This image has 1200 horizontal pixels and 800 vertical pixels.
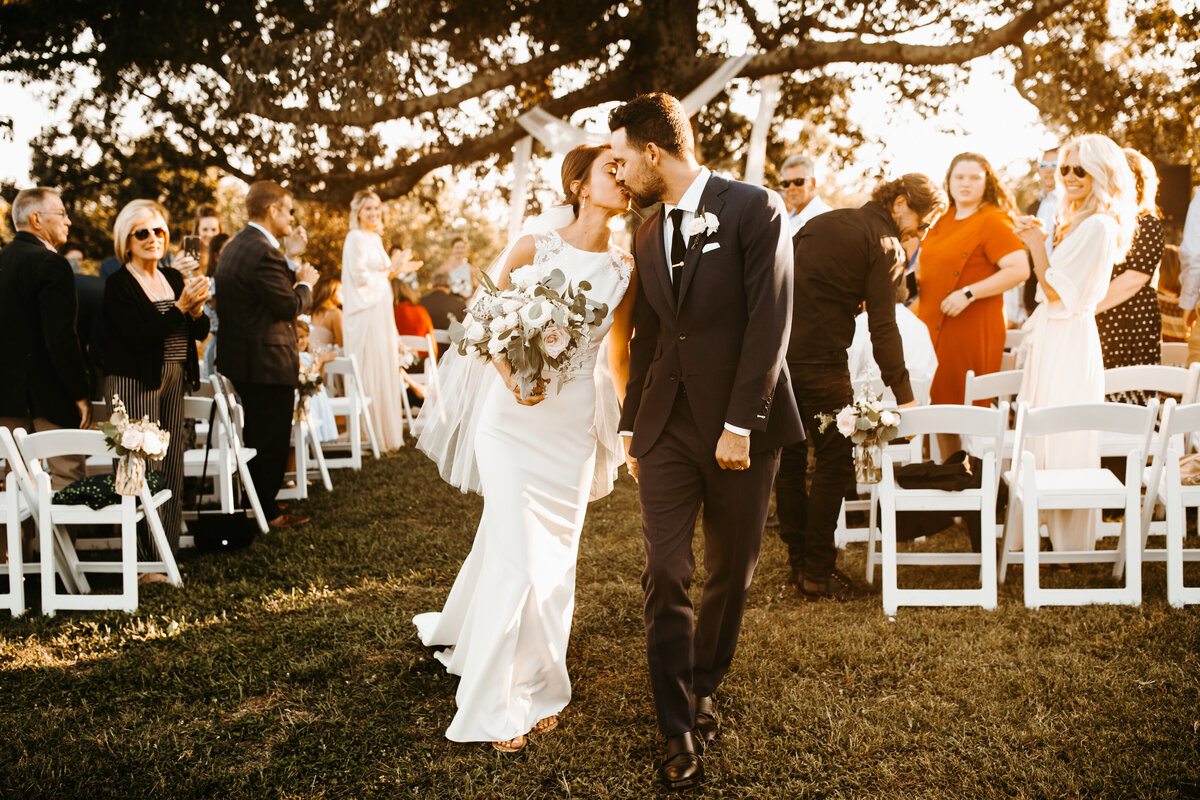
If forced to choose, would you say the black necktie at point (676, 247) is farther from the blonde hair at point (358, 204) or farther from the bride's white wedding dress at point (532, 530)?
the blonde hair at point (358, 204)

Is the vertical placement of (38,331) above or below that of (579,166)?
below

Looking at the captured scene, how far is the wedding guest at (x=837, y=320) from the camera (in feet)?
15.6

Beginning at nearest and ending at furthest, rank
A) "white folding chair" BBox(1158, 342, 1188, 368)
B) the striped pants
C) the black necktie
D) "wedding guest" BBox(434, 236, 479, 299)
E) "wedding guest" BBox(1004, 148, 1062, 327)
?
1. the black necktie
2. the striped pants
3. "white folding chair" BBox(1158, 342, 1188, 368)
4. "wedding guest" BBox(1004, 148, 1062, 327)
5. "wedding guest" BBox(434, 236, 479, 299)

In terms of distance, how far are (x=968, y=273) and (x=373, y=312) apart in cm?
580

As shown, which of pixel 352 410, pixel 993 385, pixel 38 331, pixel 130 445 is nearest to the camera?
pixel 130 445

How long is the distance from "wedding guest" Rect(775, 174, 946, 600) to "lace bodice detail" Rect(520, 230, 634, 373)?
162 cm

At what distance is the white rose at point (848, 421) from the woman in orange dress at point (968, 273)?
178cm

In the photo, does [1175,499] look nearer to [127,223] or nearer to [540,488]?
[540,488]

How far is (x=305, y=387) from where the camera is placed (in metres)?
7.63

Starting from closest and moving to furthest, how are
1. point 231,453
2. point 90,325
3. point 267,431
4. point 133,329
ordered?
point 133,329 < point 231,453 < point 267,431 < point 90,325

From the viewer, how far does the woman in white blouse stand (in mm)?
9078

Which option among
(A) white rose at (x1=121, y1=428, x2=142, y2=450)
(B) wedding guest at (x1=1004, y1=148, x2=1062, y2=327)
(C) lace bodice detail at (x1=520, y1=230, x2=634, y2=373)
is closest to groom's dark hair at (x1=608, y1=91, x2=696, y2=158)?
(C) lace bodice detail at (x1=520, y1=230, x2=634, y2=373)

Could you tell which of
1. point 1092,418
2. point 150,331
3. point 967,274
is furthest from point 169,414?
point 1092,418

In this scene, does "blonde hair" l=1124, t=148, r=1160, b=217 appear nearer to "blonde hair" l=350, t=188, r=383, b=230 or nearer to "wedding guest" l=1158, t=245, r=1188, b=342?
"wedding guest" l=1158, t=245, r=1188, b=342
